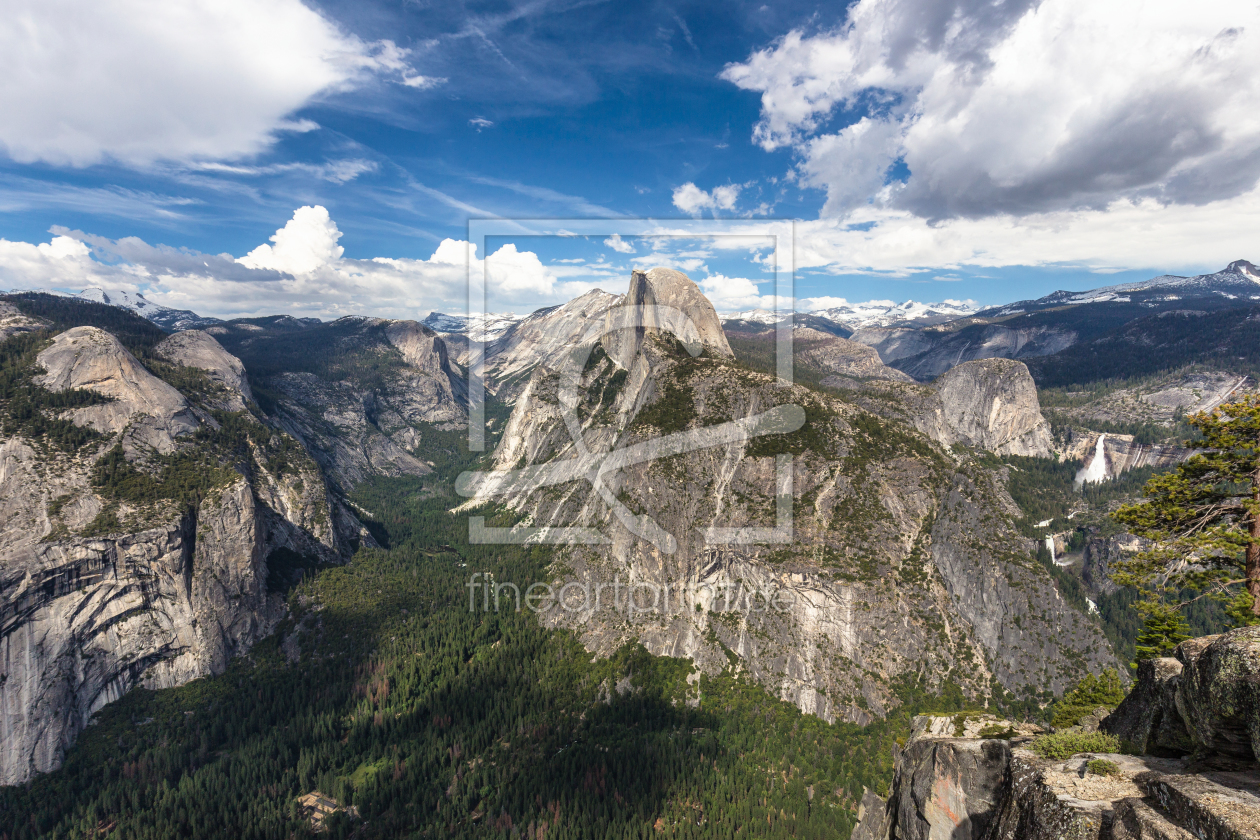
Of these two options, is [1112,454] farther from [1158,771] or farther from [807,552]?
[1158,771]

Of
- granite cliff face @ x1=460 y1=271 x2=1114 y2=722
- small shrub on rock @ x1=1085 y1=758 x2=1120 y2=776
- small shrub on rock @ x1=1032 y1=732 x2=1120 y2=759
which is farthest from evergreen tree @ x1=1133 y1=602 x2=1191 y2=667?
granite cliff face @ x1=460 y1=271 x2=1114 y2=722

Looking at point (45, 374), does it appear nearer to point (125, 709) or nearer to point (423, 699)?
point (125, 709)

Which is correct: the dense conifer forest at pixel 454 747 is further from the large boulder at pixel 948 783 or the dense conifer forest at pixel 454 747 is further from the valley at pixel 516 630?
the large boulder at pixel 948 783

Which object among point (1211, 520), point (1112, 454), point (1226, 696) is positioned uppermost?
point (1211, 520)

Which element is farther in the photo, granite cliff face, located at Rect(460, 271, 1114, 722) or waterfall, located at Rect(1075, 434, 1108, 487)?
waterfall, located at Rect(1075, 434, 1108, 487)

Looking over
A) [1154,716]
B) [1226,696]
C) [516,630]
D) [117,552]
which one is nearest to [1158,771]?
[1154,716]

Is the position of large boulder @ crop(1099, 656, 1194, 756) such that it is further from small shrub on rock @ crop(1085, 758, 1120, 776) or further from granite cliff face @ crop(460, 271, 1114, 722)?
granite cliff face @ crop(460, 271, 1114, 722)
